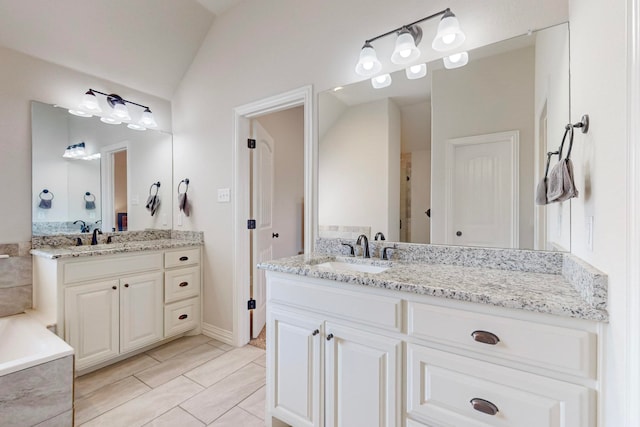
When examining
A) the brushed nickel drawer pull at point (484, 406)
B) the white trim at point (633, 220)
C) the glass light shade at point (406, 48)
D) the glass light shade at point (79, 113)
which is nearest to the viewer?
the white trim at point (633, 220)

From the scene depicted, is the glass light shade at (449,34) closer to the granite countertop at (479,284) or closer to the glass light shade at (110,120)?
the granite countertop at (479,284)

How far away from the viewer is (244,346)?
266 cm

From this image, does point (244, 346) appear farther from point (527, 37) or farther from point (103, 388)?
point (527, 37)

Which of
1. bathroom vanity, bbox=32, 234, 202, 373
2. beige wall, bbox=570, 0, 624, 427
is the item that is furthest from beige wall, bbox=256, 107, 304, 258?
beige wall, bbox=570, 0, 624, 427

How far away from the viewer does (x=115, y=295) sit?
2.28 metres

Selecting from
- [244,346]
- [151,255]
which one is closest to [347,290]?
[244,346]

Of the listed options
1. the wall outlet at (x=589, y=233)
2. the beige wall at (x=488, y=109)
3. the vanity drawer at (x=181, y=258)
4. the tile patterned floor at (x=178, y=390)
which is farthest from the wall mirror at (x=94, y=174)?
Answer: the wall outlet at (x=589, y=233)

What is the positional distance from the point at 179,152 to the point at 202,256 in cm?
110

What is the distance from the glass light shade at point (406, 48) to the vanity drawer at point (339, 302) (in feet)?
4.37

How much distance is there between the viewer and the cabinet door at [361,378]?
1206 millimetres

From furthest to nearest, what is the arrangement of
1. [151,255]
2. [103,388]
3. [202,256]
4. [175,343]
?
[202,256], [175,343], [151,255], [103,388]

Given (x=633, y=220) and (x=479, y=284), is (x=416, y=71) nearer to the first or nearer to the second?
(x=479, y=284)

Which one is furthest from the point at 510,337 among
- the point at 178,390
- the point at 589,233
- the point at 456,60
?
the point at 178,390

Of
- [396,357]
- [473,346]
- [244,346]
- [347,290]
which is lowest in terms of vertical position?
[244,346]
